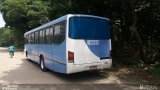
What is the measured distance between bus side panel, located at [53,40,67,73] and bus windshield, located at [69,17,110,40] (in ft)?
Answer: 2.25

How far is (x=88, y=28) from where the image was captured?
39.5 feet

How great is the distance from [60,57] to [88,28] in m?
1.74

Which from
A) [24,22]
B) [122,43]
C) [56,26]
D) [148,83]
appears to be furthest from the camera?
[24,22]

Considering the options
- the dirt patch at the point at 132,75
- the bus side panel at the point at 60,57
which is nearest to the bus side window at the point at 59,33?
the bus side panel at the point at 60,57

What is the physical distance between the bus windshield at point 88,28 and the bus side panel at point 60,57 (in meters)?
0.69

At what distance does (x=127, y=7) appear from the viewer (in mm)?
17484

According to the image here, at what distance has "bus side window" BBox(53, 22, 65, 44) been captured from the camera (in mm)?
11883

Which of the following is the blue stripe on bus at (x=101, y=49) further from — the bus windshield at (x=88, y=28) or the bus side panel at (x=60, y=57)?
the bus side panel at (x=60, y=57)

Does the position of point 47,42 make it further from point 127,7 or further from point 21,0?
point 21,0

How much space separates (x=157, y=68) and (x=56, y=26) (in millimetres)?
5180

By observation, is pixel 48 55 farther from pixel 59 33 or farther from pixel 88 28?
pixel 88 28

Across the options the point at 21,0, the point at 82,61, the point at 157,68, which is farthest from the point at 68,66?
the point at 21,0

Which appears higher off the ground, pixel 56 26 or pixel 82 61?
pixel 56 26

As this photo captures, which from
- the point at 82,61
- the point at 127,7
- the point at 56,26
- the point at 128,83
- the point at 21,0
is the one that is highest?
the point at 21,0
